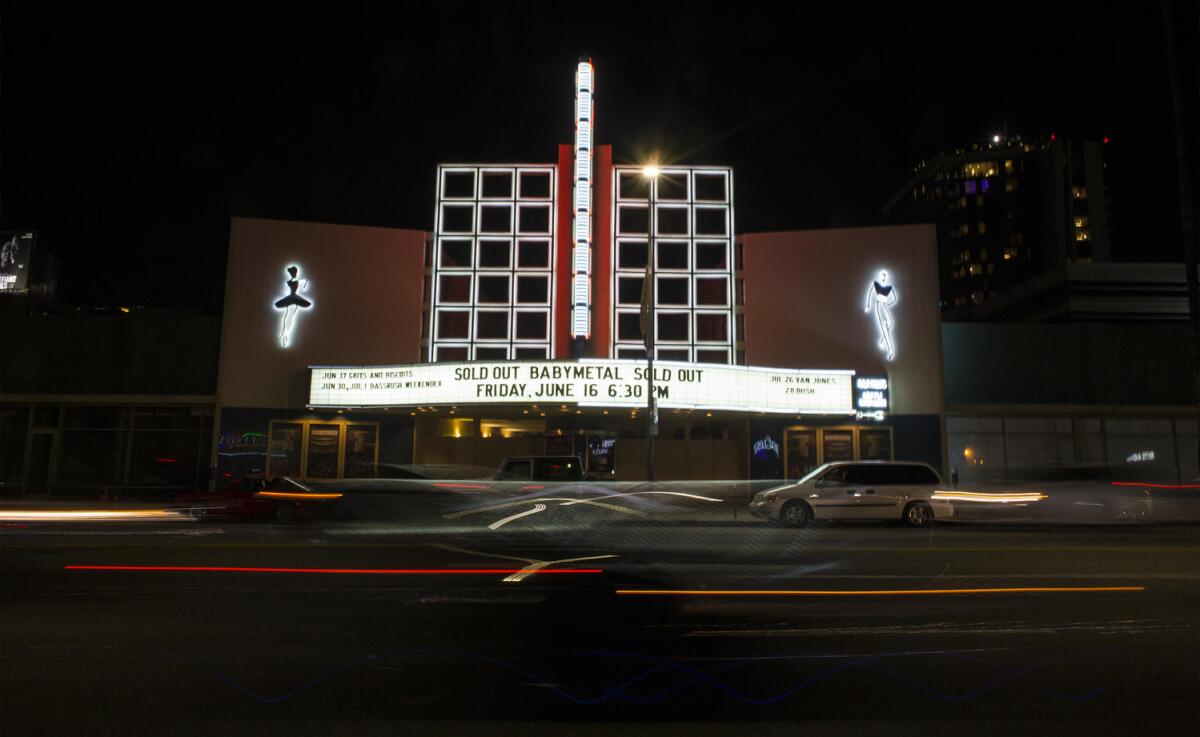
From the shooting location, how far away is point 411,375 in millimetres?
24031

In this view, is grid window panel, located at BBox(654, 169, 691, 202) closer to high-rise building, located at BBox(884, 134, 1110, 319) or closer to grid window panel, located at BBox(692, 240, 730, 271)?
grid window panel, located at BBox(692, 240, 730, 271)

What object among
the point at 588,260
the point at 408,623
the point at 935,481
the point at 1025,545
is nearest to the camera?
the point at 408,623

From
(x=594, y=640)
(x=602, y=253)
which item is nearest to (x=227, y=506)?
(x=602, y=253)

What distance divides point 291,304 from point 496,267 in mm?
6896

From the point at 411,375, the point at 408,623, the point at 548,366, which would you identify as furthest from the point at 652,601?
the point at 411,375

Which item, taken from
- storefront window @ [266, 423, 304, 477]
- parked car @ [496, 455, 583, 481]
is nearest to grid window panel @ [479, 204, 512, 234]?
storefront window @ [266, 423, 304, 477]

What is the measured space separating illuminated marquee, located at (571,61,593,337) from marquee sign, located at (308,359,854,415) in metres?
2.65

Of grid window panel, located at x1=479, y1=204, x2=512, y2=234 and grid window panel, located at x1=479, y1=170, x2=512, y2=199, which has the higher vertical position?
grid window panel, located at x1=479, y1=170, x2=512, y2=199

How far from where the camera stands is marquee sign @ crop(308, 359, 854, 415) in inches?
909

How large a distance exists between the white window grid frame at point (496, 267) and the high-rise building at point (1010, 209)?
274 feet

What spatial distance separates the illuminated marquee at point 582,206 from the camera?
2536 cm

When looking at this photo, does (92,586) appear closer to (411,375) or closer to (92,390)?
(411,375)

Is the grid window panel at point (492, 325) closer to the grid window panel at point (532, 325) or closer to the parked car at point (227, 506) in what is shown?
the grid window panel at point (532, 325)

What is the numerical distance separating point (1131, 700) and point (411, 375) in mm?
20873
